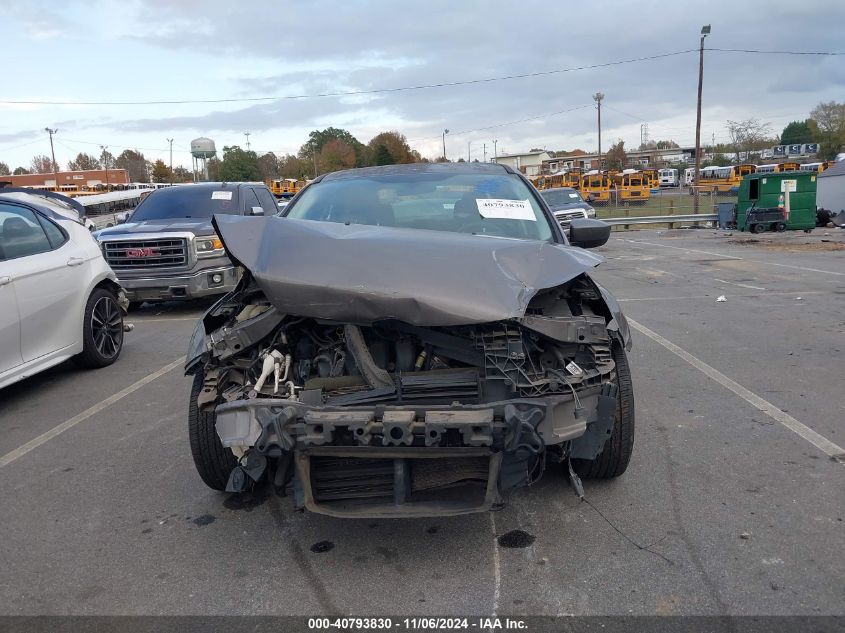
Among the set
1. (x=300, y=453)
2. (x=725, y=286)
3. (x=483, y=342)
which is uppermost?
(x=483, y=342)

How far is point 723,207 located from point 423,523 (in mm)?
23011

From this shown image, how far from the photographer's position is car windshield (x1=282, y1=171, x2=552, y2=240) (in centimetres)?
436

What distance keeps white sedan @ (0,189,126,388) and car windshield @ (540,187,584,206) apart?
16.9 m

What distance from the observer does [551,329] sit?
3025 millimetres

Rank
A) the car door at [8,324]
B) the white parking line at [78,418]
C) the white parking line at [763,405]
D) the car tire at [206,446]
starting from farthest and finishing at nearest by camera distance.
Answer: the car door at [8,324] → the white parking line at [78,418] → the white parking line at [763,405] → the car tire at [206,446]

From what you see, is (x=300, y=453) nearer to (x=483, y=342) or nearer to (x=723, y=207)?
(x=483, y=342)

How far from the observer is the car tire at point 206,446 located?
11.4ft

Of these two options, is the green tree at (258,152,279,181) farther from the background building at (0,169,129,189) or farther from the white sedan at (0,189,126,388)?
the white sedan at (0,189,126,388)

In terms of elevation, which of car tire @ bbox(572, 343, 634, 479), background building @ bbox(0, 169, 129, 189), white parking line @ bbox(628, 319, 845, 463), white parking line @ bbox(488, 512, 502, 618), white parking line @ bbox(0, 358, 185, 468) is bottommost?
white parking line @ bbox(628, 319, 845, 463)

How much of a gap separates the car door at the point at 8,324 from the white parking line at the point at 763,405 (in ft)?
18.2

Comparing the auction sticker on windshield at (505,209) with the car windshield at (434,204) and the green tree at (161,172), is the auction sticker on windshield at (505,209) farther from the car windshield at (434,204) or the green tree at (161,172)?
the green tree at (161,172)

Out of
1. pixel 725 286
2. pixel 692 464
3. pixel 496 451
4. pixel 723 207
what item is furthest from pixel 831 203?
pixel 496 451

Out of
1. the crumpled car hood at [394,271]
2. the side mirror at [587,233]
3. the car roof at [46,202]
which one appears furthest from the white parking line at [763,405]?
the car roof at [46,202]

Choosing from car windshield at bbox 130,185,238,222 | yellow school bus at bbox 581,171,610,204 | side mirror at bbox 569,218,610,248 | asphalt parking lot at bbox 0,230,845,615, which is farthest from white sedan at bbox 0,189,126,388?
yellow school bus at bbox 581,171,610,204
